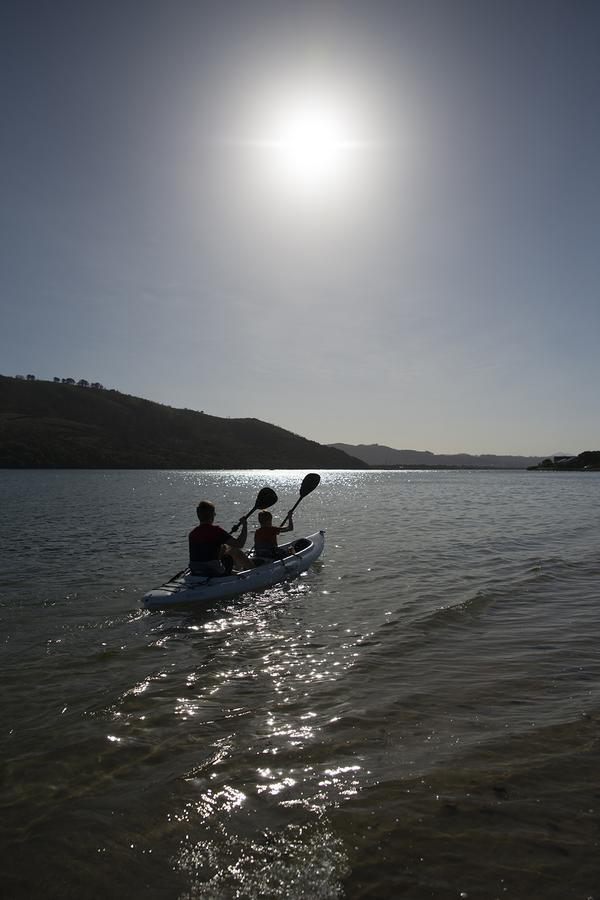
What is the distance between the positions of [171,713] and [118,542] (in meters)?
16.0

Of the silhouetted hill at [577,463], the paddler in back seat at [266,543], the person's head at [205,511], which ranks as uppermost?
the silhouetted hill at [577,463]

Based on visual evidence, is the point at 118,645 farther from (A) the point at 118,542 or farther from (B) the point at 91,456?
(B) the point at 91,456

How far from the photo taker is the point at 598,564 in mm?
16750

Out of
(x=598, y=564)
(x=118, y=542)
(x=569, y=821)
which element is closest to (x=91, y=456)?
(x=118, y=542)

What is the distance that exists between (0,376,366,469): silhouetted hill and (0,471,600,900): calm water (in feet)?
419

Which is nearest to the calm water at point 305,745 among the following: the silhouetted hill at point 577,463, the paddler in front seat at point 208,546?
the paddler in front seat at point 208,546

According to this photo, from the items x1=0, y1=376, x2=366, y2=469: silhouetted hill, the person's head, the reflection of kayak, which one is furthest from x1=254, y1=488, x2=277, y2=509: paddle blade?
x1=0, y1=376, x2=366, y2=469: silhouetted hill

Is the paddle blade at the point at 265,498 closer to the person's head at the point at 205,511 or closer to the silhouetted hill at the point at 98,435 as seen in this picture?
the person's head at the point at 205,511

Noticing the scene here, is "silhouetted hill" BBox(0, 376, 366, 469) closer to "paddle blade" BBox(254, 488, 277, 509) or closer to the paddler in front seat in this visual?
"paddle blade" BBox(254, 488, 277, 509)

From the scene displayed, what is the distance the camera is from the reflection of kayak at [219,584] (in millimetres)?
11891

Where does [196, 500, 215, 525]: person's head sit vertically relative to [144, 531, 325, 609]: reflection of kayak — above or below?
above

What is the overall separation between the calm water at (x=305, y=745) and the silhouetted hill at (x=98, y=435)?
127775 millimetres

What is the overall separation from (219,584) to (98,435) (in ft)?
505

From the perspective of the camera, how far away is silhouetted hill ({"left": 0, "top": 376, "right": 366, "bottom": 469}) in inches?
5133
